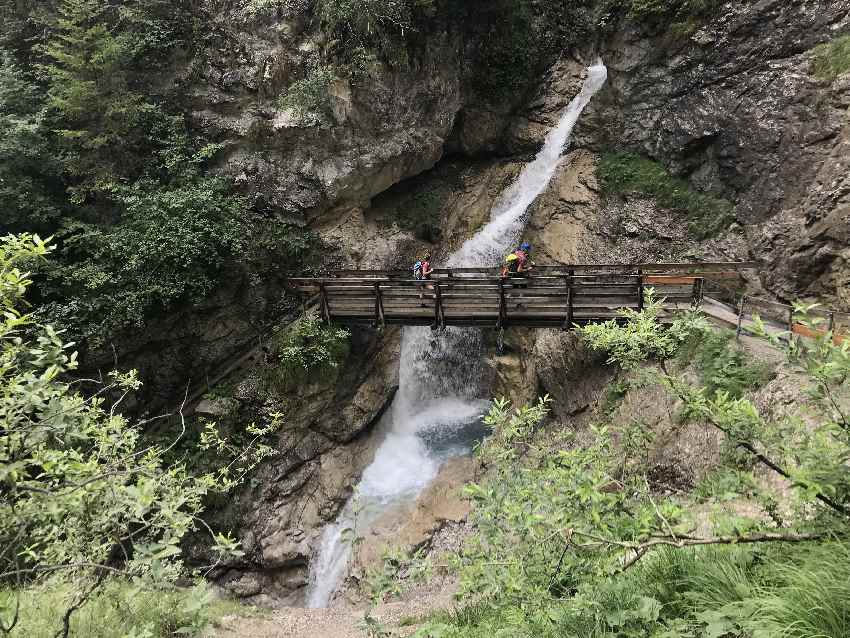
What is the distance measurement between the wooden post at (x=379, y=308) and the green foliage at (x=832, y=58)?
12.3 m

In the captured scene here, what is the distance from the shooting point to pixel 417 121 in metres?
15.7

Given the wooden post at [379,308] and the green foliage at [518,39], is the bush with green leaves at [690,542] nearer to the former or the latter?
the wooden post at [379,308]

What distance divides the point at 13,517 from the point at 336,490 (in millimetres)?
10720

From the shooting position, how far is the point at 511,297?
1122cm

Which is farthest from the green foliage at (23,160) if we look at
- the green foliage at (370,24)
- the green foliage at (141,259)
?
the green foliage at (370,24)

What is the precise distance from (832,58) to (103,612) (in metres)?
18.0

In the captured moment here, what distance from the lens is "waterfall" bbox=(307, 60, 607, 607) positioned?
12.3m

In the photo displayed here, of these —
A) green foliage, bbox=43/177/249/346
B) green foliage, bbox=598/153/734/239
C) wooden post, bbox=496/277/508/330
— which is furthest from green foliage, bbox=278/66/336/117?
green foliage, bbox=598/153/734/239

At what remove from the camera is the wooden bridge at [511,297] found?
10461 mm

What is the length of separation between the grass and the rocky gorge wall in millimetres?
6419

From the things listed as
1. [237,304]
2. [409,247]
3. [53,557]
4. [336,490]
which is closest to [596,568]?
[53,557]

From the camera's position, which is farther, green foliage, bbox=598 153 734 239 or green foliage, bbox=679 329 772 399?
green foliage, bbox=598 153 734 239

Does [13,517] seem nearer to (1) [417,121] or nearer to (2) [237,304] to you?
(2) [237,304]

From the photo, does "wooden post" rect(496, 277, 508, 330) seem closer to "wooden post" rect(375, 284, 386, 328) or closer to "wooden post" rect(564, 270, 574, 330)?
"wooden post" rect(564, 270, 574, 330)
